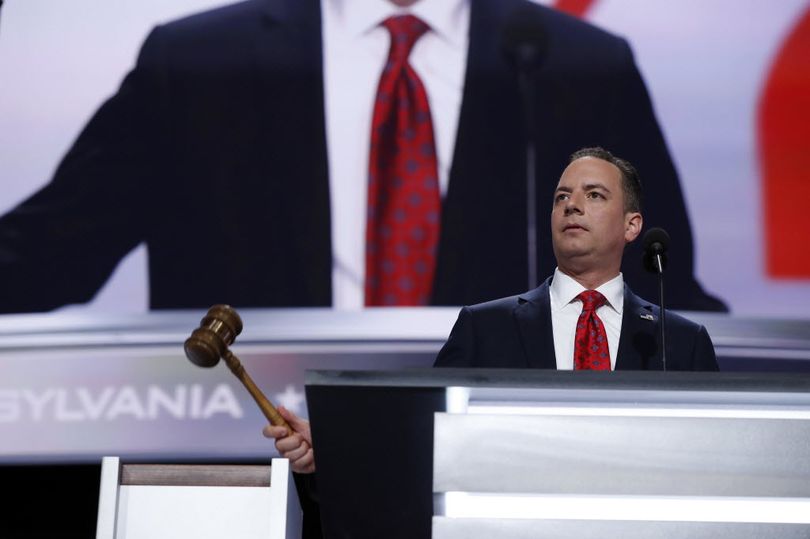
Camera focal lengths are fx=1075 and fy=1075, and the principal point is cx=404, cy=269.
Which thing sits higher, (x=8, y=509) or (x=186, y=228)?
(x=186, y=228)

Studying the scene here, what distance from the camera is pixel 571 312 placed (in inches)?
94.0

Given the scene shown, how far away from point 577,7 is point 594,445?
226 cm

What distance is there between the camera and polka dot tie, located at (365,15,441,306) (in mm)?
3170

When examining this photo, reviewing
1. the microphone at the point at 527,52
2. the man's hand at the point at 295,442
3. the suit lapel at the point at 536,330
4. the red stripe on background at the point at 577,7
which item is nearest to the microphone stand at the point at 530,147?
the microphone at the point at 527,52

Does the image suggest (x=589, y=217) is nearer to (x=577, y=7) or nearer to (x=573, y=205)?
(x=573, y=205)

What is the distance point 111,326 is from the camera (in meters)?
3.14

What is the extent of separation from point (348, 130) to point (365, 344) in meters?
0.67

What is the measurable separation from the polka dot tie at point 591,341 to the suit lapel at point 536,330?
0.19ft

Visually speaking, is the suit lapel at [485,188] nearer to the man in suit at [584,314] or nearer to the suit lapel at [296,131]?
the suit lapel at [296,131]

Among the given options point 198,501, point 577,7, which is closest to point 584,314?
point 198,501

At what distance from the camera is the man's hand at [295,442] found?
1.69m

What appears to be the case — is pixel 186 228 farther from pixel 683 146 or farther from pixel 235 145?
pixel 683 146

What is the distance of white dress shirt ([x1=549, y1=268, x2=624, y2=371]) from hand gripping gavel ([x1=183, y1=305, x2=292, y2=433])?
2.60 ft

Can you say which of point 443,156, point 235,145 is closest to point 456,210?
point 443,156
